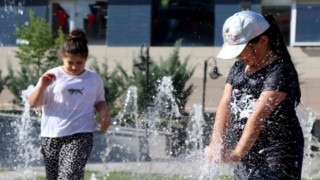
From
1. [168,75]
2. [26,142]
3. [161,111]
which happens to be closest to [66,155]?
[26,142]

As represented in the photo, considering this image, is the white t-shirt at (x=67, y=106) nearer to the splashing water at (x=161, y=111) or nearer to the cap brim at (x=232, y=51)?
the cap brim at (x=232, y=51)

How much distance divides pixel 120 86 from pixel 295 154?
37.3 feet

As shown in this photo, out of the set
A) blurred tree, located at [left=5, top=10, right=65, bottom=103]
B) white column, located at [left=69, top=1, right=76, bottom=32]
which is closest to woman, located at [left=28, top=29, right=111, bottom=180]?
blurred tree, located at [left=5, top=10, right=65, bottom=103]

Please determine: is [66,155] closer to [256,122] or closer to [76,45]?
[76,45]

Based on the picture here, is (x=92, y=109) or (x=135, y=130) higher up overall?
(x=92, y=109)

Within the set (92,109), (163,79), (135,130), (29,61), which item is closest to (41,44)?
(29,61)

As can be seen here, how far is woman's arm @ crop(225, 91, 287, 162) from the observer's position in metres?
3.33

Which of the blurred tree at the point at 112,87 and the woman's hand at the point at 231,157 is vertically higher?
the woman's hand at the point at 231,157

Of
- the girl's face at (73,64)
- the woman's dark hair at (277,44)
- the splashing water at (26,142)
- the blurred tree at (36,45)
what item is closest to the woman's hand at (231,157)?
the woman's dark hair at (277,44)

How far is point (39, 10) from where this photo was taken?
1942 centimetres

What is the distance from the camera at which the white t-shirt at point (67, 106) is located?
490cm

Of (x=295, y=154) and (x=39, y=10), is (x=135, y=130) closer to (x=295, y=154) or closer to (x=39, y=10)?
(x=295, y=154)

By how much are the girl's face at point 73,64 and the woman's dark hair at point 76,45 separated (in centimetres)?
2

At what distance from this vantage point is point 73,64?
16.2 ft
